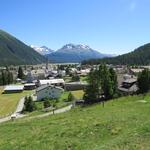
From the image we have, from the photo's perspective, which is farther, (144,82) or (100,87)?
(100,87)

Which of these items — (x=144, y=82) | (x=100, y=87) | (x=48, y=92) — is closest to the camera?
(x=144, y=82)

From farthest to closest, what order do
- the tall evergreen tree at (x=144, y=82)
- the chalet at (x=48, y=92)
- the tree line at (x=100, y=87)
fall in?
the chalet at (x=48, y=92)
the tree line at (x=100, y=87)
the tall evergreen tree at (x=144, y=82)

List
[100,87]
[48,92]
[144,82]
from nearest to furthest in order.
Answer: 1. [144,82]
2. [100,87]
3. [48,92]

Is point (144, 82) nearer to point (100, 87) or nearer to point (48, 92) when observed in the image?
point (100, 87)

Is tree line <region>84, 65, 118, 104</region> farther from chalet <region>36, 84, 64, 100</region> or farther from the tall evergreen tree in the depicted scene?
chalet <region>36, 84, 64, 100</region>

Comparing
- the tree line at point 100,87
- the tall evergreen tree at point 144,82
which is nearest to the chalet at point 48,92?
the tree line at point 100,87

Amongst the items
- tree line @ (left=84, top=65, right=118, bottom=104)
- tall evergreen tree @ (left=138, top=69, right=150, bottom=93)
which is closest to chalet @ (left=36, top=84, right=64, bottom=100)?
tree line @ (left=84, top=65, right=118, bottom=104)

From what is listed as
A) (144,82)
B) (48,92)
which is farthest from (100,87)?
(48,92)

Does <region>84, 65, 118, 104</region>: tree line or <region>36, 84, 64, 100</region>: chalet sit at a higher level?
<region>84, 65, 118, 104</region>: tree line

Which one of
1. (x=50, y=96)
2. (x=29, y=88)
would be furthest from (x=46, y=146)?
(x=29, y=88)

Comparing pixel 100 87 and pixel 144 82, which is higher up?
pixel 144 82

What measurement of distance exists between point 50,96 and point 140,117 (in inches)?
2671

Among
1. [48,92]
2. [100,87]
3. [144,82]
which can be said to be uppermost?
[144,82]

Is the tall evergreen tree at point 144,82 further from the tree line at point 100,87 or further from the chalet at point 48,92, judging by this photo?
the chalet at point 48,92
